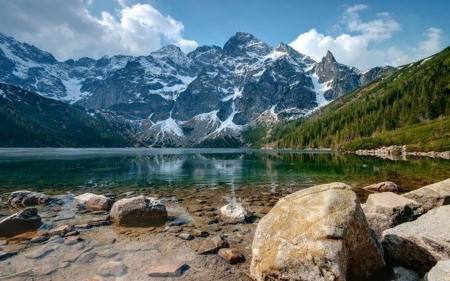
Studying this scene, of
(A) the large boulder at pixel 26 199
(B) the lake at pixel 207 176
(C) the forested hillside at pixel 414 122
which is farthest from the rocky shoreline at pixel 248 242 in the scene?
(C) the forested hillside at pixel 414 122

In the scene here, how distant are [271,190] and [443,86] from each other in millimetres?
181907

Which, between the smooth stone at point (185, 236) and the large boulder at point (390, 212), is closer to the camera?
the large boulder at point (390, 212)

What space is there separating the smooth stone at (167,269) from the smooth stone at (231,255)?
1.87m

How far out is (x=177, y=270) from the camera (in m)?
10.7

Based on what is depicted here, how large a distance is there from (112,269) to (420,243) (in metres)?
12.2

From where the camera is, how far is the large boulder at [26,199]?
22562 mm

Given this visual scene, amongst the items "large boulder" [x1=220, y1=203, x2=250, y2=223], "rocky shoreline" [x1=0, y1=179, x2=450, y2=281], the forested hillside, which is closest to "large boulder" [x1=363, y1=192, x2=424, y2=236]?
"rocky shoreline" [x1=0, y1=179, x2=450, y2=281]

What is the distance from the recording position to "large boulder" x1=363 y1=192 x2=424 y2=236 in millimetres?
13109

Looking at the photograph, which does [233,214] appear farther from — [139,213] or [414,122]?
[414,122]

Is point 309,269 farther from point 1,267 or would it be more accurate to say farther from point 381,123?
point 381,123

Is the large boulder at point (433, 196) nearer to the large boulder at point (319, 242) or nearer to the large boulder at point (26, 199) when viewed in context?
the large boulder at point (319, 242)

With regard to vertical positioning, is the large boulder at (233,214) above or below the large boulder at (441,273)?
below

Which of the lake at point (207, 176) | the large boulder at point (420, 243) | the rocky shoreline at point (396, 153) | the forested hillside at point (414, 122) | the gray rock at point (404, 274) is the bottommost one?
Result: the lake at point (207, 176)

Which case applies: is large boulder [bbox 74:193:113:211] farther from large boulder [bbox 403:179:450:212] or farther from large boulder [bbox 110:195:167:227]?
large boulder [bbox 403:179:450:212]
